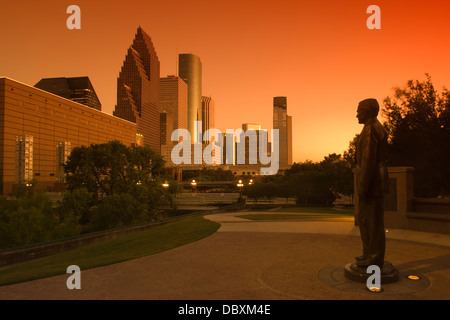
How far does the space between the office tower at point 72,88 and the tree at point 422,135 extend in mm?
191044

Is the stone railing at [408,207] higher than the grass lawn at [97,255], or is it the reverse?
the stone railing at [408,207]

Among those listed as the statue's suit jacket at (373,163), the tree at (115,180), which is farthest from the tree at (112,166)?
the statue's suit jacket at (373,163)

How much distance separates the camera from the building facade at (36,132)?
8456 centimetres

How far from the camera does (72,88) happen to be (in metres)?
193

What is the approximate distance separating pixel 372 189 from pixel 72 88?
219 metres

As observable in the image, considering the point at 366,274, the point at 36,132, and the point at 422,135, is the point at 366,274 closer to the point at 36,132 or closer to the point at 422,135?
the point at 422,135

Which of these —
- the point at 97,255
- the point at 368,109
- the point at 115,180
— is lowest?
the point at 97,255

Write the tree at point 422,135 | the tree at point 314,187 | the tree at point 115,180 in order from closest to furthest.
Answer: the tree at point 422,135
the tree at point 115,180
the tree at point 314,187

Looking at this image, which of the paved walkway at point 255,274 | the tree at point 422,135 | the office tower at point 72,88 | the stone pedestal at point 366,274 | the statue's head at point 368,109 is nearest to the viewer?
the paved walkway at point 255,274

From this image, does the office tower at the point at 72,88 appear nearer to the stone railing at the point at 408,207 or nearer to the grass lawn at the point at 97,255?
the grass lawn at the point at 97,255

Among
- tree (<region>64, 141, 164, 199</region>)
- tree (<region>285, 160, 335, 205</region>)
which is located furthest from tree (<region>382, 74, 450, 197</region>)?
tree (<region>64, 141, 164, 199</region>)

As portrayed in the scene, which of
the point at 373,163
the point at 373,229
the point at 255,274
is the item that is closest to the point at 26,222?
the point at 255,274

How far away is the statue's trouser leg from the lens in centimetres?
618
